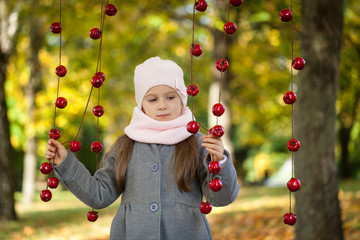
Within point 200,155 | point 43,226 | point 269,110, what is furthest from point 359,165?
point 200,155

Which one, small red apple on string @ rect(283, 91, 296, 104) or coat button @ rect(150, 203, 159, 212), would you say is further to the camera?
coat button @ rect(150, 203, 159, 212)

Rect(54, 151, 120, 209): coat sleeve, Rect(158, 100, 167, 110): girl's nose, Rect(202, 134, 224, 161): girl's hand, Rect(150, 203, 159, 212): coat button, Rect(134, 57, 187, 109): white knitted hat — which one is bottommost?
Rect(150, 203, 159, 212): coat button

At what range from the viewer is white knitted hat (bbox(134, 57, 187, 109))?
2.34m

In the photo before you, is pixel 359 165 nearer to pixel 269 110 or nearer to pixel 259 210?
pixel 269 110

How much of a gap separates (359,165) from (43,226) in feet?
42.3

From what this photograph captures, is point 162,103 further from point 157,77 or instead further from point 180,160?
point 180,160

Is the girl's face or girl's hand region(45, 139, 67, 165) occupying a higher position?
the girl's face

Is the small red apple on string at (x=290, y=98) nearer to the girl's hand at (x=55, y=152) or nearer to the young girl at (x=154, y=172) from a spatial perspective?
the young girl at (x=154, y=172)

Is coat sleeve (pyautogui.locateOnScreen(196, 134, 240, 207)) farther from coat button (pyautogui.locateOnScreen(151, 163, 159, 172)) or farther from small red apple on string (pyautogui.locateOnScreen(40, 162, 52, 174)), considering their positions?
small red apple on string (pyautogui.locateOnScreen(40, 162, 52, 174))

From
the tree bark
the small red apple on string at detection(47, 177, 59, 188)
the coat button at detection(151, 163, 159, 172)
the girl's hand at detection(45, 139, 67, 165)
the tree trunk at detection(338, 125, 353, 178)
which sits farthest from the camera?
the tree trunk at detection(338, 125, 353, 178)

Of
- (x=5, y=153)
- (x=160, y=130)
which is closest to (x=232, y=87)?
(x=5, y=153)

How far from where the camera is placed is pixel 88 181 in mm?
2281

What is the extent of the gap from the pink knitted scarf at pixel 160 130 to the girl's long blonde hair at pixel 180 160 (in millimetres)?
48

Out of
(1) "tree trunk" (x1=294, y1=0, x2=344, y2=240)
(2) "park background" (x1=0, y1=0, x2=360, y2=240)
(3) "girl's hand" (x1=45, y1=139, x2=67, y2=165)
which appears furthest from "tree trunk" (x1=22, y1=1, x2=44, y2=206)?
(3) "girl's hand" (x1=45, y1=139, x2=67, y2=165)
